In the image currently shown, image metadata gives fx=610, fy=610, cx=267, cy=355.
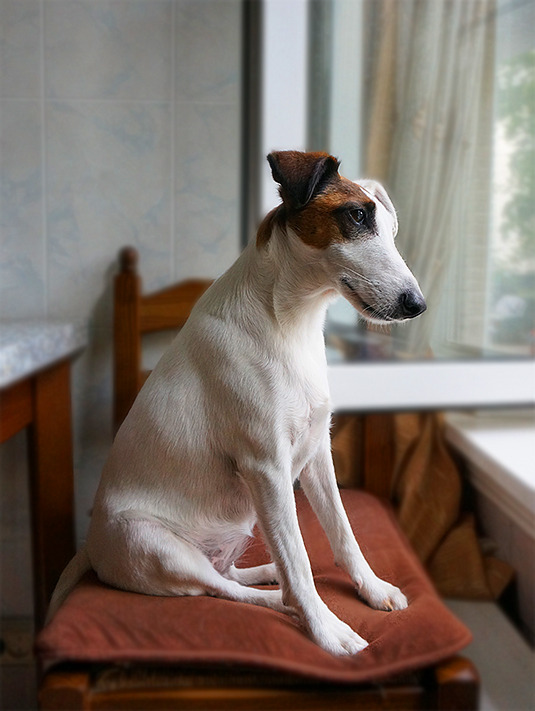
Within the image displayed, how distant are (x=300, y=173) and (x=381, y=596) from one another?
0.31 m

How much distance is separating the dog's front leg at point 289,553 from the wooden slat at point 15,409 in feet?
0.67

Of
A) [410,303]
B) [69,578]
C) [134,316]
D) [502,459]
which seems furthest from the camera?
[134,316]

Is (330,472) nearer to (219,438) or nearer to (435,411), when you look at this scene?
(219,438)

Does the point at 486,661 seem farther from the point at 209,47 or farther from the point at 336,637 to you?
the point at 209,47

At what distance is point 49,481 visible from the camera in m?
0.57

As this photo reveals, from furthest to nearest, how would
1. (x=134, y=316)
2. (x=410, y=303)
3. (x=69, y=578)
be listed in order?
1. (x=134, y=316)
2. (x=69, y=578)
3. (x=410, y=303)

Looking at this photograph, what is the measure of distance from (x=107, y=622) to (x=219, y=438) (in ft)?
0.49

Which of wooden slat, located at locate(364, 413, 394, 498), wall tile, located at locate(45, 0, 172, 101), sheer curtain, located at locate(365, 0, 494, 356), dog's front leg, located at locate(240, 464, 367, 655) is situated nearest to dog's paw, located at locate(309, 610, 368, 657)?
dog's front leg, located at locate(240, 464, 367, 655)

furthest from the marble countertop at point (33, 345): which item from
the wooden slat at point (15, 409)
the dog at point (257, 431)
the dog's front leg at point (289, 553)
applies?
the dog's front leg at point (289, 553)

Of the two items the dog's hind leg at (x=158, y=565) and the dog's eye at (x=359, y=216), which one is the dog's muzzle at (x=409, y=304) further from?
the dog's hind leg at (x=158, y=565)

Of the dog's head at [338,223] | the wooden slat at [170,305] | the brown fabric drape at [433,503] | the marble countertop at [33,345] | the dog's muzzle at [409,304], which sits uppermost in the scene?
the dog's head at [338,223]

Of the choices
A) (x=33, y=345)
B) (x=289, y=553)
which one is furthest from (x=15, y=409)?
(x=289, y=553)

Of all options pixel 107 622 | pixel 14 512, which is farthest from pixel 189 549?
pixel 14 512

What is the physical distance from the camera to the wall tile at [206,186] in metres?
0.65
